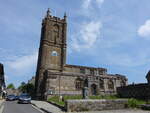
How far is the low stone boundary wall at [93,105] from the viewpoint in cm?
1378

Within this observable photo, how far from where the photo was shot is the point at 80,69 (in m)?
46.8

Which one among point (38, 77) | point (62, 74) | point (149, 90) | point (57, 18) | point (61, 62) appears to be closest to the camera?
→ point (149, 90)

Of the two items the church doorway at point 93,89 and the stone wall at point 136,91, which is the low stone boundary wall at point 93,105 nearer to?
the stone wall at point 136,91

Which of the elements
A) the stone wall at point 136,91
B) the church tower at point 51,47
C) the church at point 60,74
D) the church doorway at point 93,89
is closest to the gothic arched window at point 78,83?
the church at point 60,74

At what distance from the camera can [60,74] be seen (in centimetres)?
3516

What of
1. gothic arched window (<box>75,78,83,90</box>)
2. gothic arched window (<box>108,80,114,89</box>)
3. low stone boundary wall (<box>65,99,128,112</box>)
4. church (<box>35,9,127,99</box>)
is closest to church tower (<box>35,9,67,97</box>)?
church (<box>35,9,127,99</box>)

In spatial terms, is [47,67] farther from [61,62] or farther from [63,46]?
[63,46]

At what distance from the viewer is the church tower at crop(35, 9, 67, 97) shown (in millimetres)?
41375

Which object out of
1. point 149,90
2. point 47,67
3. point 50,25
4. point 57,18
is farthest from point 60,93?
point 57,18

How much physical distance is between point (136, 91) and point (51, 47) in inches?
998

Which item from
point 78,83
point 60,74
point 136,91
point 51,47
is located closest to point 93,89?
point 78,83

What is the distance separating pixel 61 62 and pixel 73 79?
31.0 feet

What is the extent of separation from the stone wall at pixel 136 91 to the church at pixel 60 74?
7.74 meters

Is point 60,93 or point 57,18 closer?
point 60,93
